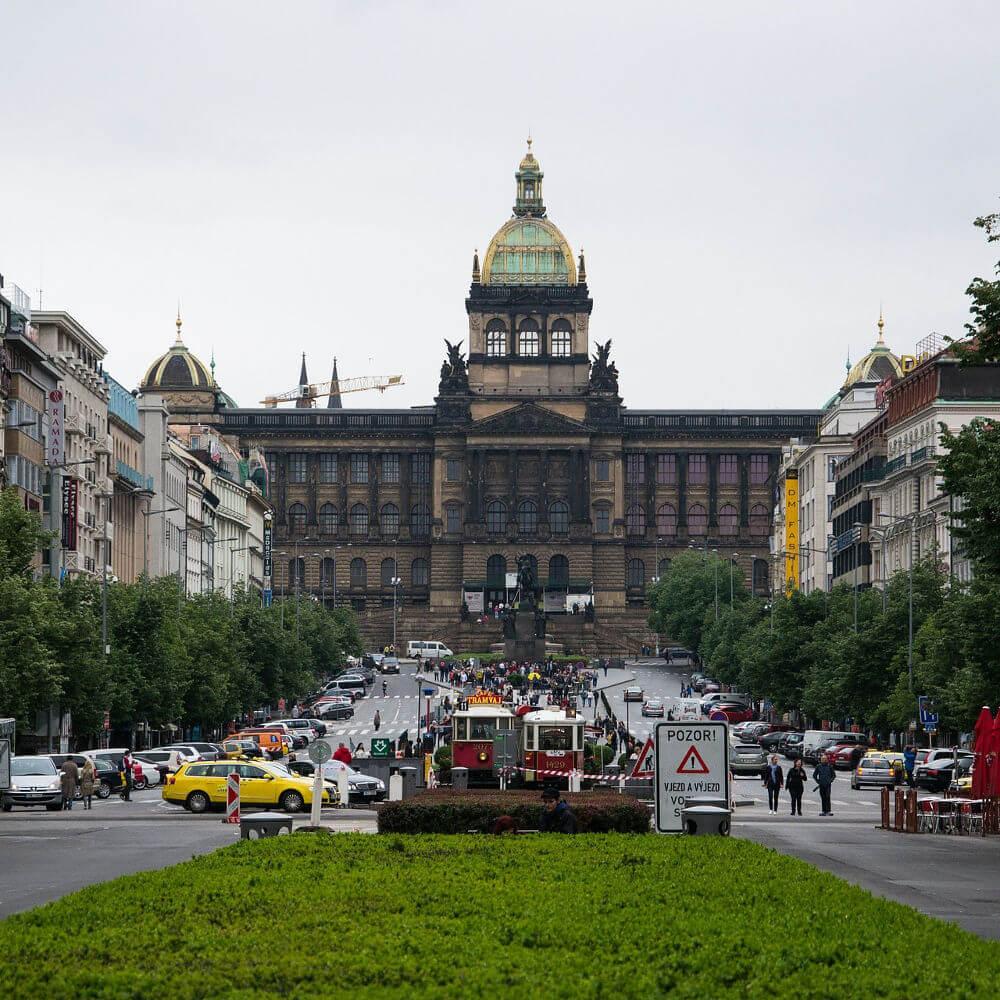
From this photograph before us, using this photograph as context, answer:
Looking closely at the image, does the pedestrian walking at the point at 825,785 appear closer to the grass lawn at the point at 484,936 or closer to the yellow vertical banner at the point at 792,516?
the grass lawn at the point at 484,936

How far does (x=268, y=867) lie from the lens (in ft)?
94.8

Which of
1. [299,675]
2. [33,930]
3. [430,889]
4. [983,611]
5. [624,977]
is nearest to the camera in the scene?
[624,977]

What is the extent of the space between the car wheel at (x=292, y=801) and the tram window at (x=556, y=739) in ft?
20.9

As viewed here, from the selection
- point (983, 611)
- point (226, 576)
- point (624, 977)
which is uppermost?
point (226, 576)

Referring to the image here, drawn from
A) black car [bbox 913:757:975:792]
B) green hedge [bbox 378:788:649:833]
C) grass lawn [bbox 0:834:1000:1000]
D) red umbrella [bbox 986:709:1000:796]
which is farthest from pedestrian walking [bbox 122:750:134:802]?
grass lawn [bbox 0:834:1000:1000]

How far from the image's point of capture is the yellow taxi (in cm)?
6238

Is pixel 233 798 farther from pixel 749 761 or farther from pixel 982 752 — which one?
pixel 749 761

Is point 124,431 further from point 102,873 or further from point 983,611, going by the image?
point 102,873

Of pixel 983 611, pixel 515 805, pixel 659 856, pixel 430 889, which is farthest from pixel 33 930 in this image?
pixel 983 611

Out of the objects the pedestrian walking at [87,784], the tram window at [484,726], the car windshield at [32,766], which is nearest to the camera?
the tram window at [484,726]

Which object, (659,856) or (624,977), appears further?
(659,856)

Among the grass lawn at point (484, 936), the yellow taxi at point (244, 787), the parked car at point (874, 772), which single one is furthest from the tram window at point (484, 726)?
the grass lawn at point (484, 936)

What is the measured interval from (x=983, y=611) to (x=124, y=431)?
281 feet

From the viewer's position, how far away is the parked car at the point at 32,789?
65250mm
